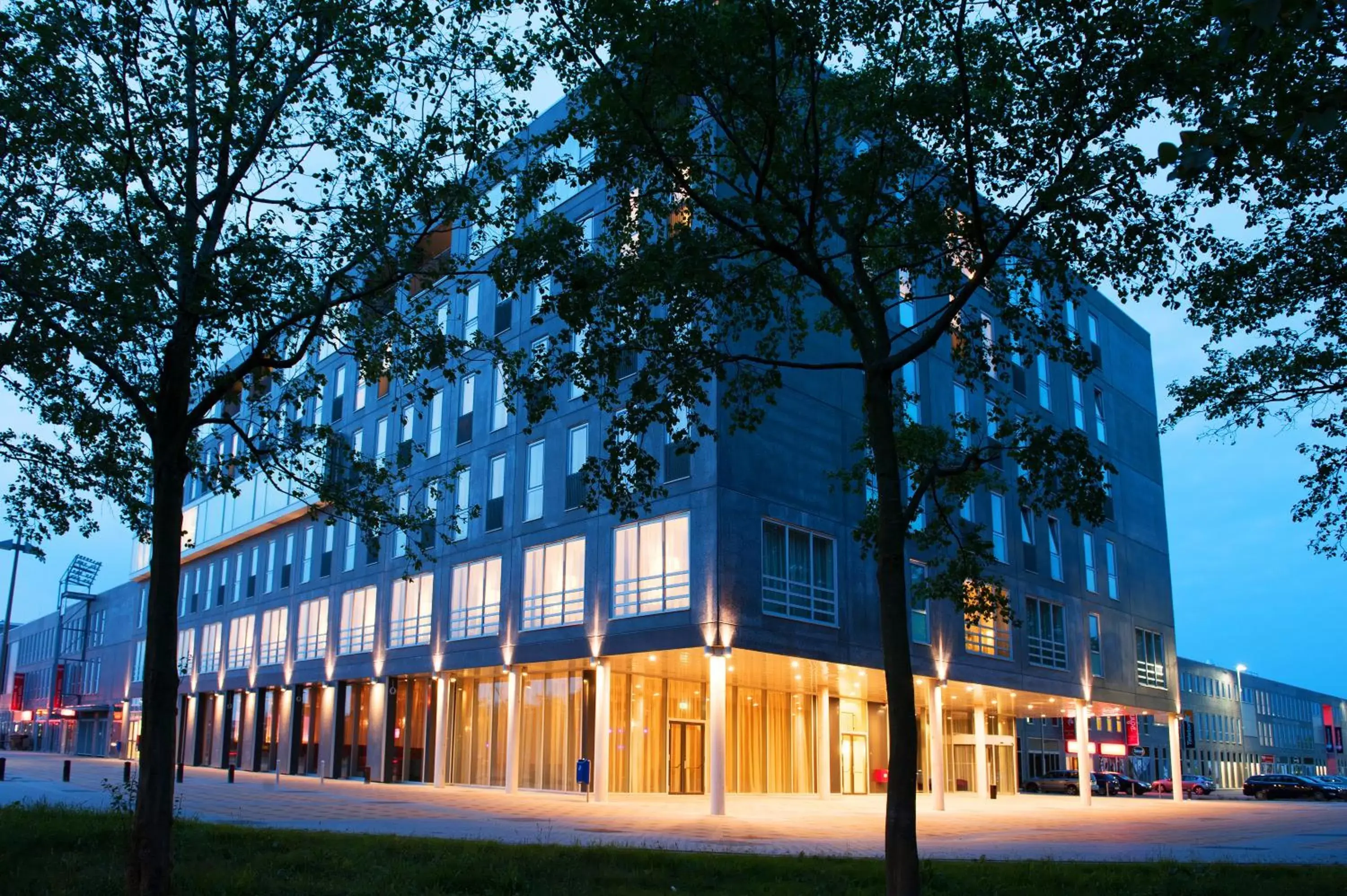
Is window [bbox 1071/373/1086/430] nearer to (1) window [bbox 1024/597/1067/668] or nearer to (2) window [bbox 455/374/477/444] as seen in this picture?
(1) window [bbox 1024/597/1067/668]

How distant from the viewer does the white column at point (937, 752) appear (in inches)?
1326

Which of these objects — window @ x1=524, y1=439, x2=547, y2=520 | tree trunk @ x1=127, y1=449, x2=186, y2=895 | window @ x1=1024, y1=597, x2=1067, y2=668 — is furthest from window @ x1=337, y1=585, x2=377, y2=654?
tree trunk @ x1=127, y1=449, x2=186, y2=895

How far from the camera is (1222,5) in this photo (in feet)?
15.4

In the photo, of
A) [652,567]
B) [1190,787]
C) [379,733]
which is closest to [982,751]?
[652,567]

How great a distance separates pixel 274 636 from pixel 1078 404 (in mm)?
37238

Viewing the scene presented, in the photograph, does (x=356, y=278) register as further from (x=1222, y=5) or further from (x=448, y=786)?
(x=448, y=786)

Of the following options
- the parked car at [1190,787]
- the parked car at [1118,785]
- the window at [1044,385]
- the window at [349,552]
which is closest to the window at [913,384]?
the window at [1044,385]

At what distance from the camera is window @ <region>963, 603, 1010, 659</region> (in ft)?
128

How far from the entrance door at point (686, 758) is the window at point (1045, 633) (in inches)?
515

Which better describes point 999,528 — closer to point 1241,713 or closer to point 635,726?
point 635,726

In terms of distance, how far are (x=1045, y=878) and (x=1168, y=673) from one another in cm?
4233

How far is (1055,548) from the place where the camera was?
148 ft

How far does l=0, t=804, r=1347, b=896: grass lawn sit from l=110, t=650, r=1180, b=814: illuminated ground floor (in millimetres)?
12535

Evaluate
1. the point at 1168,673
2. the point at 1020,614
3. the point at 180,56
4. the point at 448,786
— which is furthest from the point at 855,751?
the point at 180,56
